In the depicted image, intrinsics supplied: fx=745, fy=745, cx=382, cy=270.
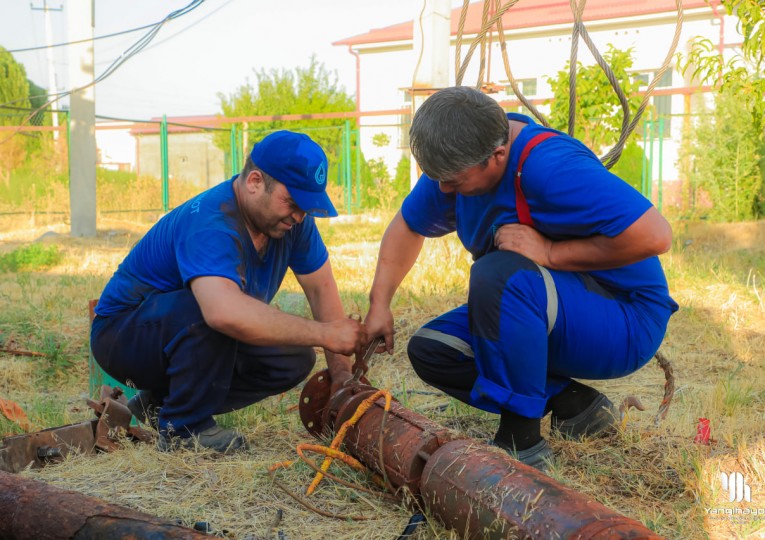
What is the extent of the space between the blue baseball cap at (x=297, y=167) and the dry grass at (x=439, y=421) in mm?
1087

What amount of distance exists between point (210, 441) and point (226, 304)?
739 millimetres

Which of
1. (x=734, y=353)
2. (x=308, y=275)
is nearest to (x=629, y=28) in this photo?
(x=734, y=353)

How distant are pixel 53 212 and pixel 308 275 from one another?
43.8 feet

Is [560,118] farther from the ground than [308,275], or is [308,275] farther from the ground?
[560,118]

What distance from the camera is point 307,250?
3467 millimetres

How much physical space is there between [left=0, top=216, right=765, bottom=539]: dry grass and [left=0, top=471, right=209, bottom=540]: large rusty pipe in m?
0.35

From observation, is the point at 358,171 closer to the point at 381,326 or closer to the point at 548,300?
the point at 381,326

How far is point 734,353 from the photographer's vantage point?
496 centimetres

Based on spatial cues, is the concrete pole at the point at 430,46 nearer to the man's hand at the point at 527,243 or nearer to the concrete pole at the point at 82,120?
the man's hand at the point at 527,243

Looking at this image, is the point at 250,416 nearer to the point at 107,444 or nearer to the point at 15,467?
the point at 107,444

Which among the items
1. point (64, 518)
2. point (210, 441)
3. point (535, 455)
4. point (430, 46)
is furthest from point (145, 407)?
point (430, 46)

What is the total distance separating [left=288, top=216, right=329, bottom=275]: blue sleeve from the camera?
3.42 metres

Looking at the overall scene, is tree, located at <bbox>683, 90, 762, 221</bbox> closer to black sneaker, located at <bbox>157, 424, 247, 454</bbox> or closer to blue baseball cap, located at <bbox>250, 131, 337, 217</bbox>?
blue baseball cap, located at <bbox>250, 131, 337, 217</bbox>

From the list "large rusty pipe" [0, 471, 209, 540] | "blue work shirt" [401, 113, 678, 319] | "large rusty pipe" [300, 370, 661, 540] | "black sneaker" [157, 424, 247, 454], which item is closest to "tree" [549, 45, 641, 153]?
"blue work shirt" [401, 113, 678, 319]
